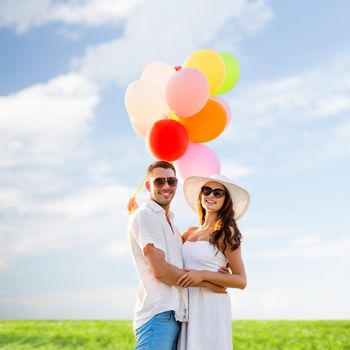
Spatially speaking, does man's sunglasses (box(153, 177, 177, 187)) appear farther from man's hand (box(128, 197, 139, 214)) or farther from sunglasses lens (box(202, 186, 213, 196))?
man's hand (box(128, 197, 139, 214))

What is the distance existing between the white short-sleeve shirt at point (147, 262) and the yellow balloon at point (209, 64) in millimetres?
1710

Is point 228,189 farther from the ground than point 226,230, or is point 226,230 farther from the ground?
point 228,189

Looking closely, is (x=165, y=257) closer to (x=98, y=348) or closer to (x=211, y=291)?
(x=211, y=291)

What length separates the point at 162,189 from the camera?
398 centimetres

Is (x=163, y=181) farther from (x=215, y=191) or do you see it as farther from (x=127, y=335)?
(x=127, y=335)

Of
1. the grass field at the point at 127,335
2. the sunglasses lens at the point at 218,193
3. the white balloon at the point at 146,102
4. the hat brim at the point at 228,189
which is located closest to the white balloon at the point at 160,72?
the white balloon at the point at 146,102

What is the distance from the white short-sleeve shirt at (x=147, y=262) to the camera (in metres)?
3.71

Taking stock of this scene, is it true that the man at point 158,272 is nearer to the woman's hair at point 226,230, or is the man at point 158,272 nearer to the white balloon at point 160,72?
the woman's hair at point 226,230

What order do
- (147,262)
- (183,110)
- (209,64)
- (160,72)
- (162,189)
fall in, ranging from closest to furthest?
(147,262), (162,189), (183,110), (209,64), (160,72)

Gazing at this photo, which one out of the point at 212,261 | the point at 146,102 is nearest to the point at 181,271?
the point at 212,261

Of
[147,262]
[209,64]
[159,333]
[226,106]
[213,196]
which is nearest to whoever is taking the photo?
[159,333]

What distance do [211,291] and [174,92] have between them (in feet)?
5.86

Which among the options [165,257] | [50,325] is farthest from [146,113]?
[50,325]

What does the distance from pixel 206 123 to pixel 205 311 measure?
182 centimetres
